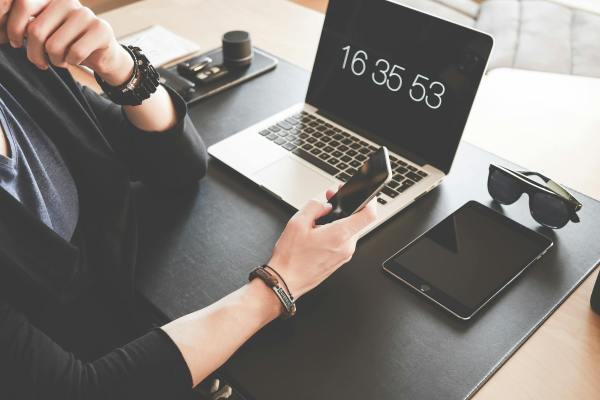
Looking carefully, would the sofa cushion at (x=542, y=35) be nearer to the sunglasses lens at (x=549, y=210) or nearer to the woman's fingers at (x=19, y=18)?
the sunglasses lens at (x=549, y=210)

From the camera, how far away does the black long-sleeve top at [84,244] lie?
2.30 feet

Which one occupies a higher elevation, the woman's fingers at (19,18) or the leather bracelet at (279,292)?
the woman's fingers at (19,18)

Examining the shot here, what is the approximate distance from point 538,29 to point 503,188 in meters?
1.54

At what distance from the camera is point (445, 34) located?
97 centimetres

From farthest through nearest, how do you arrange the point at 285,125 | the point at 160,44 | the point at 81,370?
the point at 160,44 → the point at 285,125 → the point at 81,370

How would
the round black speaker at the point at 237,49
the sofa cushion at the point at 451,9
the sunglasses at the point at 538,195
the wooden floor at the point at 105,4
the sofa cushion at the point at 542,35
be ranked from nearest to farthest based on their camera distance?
1. the sunglasses at the point at 538,195
2. the round black speaker at the point at 237,49
3. the sofa cushion at the point at 542,35
4. the sofa cushion at the point at 451,9
5. the wooden floor at the point at 105,4

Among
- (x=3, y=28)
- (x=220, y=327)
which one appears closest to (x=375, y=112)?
(x=220, y=327)

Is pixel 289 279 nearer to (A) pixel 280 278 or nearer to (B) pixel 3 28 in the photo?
(A) pixel 280 278

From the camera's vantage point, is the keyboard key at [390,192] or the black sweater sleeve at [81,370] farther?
the keyboard key at [390,192]

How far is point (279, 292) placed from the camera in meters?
0.80

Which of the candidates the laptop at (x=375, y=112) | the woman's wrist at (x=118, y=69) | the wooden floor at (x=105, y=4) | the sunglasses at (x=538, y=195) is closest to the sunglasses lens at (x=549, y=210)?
the sunglasses at (x=538, y=195)

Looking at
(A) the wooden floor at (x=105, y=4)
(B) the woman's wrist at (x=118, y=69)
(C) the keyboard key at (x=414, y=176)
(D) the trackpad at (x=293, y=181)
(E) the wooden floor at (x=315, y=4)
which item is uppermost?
(B) the woman's wrist at (x=118, y=69)

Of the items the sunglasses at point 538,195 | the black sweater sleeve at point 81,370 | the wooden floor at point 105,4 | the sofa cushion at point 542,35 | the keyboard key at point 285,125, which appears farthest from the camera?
the wooden floor at point 105,4

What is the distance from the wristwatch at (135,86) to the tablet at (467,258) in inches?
19.9
